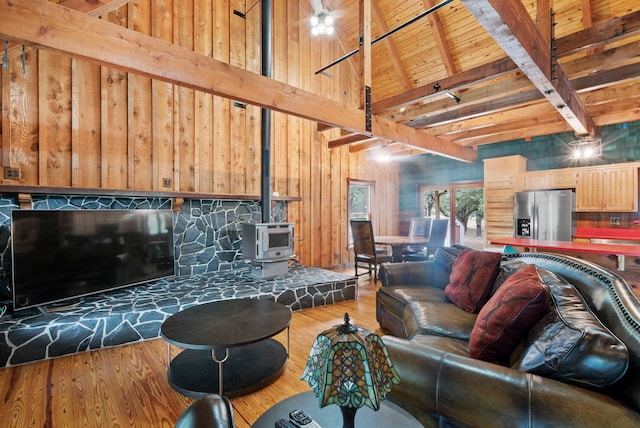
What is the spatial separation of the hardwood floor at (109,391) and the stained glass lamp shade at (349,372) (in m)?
1.34

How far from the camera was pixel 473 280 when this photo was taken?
2469 mm

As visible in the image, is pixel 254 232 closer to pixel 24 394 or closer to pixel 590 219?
pixel 24 394

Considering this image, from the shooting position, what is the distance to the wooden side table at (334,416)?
106 cm

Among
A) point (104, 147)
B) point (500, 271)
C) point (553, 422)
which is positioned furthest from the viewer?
point (104, 147)

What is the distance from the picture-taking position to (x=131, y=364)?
2484mm

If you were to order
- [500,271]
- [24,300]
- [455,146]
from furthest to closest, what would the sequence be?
[455,146] < [24,300] < [500,271]

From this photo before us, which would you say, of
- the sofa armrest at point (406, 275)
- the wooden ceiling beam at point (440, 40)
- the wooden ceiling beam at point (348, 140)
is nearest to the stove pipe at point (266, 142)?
the wooden ceiling beam at point (348, 140)

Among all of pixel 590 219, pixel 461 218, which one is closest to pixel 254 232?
pixel 461 218

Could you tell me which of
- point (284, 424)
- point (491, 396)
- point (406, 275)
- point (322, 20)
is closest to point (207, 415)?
point (284, 424)

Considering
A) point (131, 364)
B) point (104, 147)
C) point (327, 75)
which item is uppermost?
point (327, 75)

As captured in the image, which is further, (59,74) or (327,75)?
(327,75)

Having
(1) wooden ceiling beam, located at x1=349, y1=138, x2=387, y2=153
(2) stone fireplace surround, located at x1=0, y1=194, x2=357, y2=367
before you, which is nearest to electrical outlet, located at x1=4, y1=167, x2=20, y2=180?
(2) stone fireplace surround, located at x1=0, y1=194, x2=357, y2=367

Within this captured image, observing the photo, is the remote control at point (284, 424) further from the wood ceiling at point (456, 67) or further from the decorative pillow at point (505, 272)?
the wood ceiling at point (456, 67)

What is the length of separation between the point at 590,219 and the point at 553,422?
6.07 m
